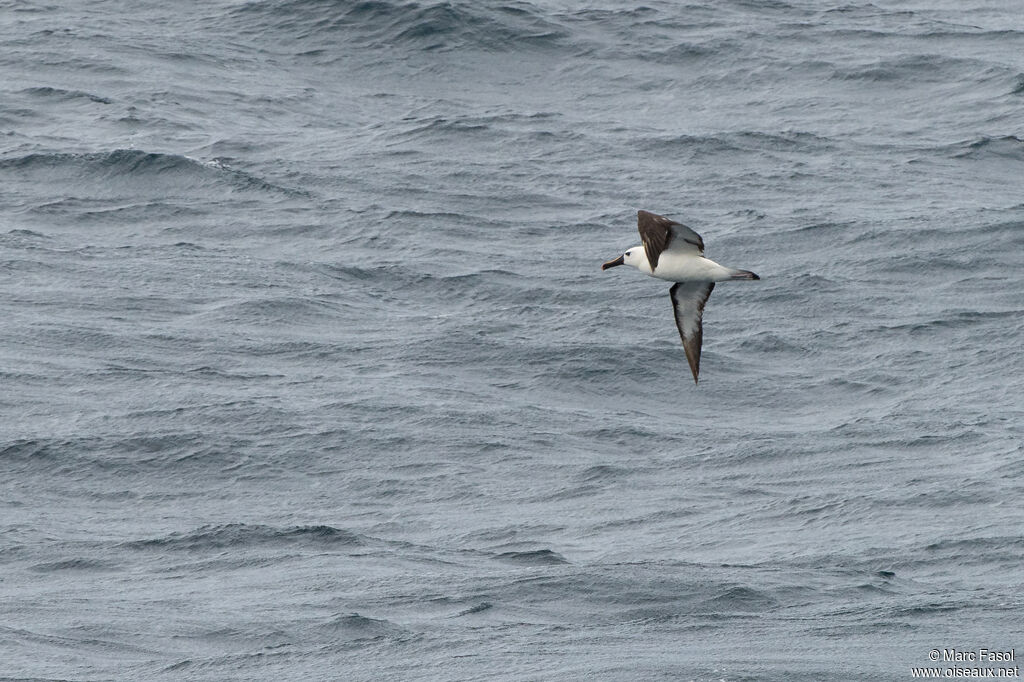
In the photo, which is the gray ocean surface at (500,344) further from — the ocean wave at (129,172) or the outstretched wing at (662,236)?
the outstretched wing at (662,236)

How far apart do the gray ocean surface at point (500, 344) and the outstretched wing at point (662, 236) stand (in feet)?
11.6

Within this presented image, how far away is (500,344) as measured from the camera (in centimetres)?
2853

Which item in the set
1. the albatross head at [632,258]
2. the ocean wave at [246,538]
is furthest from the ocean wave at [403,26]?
the albatross head at [632,258]

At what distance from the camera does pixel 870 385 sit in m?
27.2

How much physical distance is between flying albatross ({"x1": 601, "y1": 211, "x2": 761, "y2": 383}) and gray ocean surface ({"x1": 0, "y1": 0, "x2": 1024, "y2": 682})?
2786mm

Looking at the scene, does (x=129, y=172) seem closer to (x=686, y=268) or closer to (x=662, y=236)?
(x=686, y=268)

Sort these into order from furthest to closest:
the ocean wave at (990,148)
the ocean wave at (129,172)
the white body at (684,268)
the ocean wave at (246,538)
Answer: the ocean wave at (990,148)
the ocean wave at (129,172)
the ocean wave at (246,538)
the white body at (684,268)

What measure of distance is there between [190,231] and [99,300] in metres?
2.69

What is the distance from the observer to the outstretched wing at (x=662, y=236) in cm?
1861

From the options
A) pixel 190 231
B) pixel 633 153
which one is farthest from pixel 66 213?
pixel 633 153

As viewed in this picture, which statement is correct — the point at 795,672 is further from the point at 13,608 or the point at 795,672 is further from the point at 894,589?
the point at 13,608

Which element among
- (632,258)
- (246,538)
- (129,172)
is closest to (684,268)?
(632,258)

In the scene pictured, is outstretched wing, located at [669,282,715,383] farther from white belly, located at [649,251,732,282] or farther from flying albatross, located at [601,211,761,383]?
white belly, located at [649,251,732,282]

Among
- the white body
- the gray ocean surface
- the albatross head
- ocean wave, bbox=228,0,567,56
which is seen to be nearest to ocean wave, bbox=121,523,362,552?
the gray ocean surface
